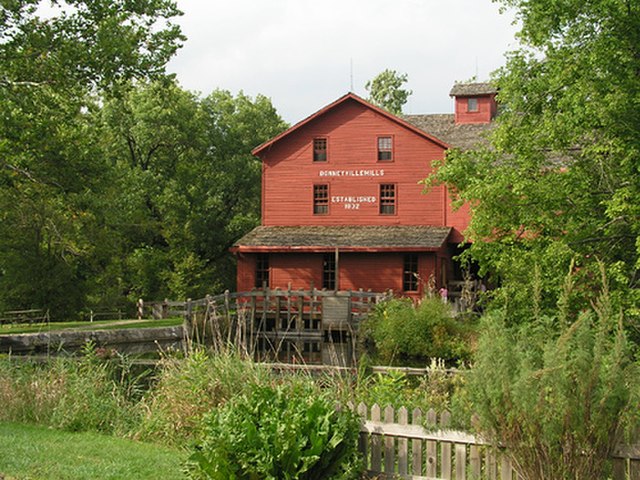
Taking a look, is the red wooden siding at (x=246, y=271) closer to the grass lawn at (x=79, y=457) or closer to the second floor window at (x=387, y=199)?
the second floor window at (x=387, y=199)

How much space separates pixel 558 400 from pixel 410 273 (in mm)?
24846

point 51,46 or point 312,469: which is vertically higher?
point 51,46

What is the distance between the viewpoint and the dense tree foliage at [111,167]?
67.1 feet

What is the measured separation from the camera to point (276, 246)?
30.6 metres

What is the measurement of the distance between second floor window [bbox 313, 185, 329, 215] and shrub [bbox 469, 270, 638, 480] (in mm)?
26865

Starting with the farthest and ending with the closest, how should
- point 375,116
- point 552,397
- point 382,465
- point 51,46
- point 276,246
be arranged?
point 375,116 → point 276,246 → point 51,46 → point 382,465 → point 552,397

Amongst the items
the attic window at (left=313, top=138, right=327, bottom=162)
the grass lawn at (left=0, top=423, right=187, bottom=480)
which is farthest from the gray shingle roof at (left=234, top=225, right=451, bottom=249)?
the grass lawn at (left=0, top=423, right=187, bottom=480)

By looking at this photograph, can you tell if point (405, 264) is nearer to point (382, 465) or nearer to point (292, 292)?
point (292, 292)

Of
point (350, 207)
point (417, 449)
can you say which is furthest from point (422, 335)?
point (417, 449)

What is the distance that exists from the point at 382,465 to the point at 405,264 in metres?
23.8

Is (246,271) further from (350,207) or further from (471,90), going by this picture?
(471,90)

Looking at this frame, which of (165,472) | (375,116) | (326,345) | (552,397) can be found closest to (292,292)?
(326,345)

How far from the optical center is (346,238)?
30.9 meters

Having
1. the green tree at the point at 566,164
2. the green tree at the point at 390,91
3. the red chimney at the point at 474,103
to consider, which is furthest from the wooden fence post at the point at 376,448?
the green tree at the point at 390,91
